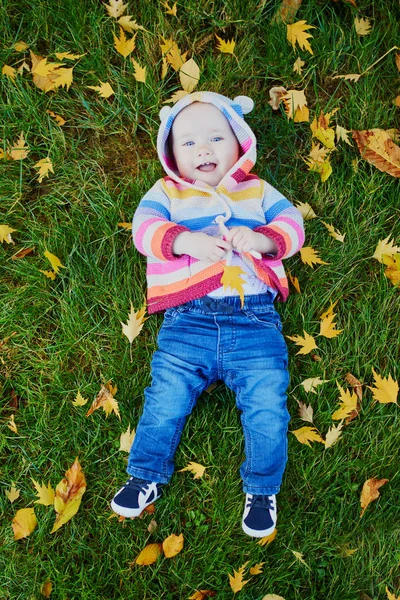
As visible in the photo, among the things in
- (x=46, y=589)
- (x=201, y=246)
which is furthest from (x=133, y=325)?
(x=46, y=589)

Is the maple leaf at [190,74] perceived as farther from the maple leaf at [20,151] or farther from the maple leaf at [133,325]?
the maple leaf at [133,325]

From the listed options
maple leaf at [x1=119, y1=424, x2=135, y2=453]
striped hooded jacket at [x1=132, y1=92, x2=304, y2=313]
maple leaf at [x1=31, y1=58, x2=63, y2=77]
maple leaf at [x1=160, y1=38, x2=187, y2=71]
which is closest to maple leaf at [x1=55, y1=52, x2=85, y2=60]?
maple leaf at [x1=31, y1=58, x2=63, y2=77]

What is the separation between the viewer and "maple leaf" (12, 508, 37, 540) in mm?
2754

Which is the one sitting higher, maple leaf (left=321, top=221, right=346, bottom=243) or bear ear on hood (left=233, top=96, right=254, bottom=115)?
bear ear on hood (left=233, top=96, right=254, bottom=115)

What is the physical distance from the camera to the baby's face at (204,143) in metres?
2.75

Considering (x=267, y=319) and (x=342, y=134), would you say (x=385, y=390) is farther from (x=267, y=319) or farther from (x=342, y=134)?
(x=342, y=134)

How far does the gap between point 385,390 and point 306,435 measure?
509 millimetres

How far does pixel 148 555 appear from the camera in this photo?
273 centimetres

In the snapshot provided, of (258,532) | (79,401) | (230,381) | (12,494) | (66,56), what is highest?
(66,56)

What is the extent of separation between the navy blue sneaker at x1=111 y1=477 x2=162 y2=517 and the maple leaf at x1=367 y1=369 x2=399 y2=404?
1301 millimetres

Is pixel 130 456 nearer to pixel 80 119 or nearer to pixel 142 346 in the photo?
pixel 142 346

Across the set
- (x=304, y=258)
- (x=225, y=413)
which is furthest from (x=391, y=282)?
(x=225, y=413)

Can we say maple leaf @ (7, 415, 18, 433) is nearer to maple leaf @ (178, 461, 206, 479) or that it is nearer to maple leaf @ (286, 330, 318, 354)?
maple leaf @ (178, 461, 206, 479)

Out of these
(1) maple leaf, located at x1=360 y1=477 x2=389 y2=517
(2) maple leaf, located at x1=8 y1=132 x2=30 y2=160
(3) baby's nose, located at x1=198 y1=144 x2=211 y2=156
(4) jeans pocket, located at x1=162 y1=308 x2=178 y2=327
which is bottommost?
(1) maple leaf, located at x1=360 y1=477 x2=389 y2=517
